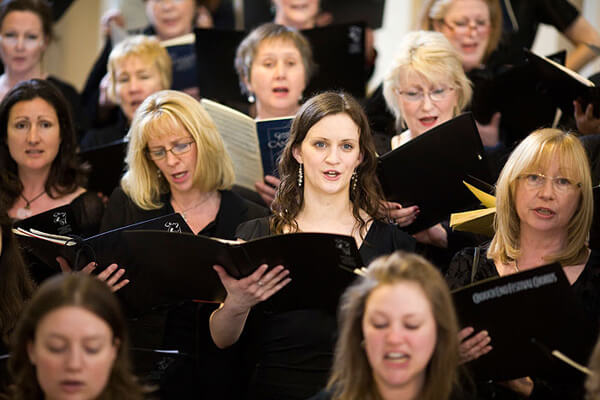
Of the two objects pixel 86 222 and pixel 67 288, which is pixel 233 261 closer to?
pixel 67 288

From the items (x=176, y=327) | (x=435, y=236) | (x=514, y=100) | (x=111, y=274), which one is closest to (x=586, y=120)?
(x=514, y=100)

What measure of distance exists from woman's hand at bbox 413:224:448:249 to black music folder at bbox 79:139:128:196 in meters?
1.37

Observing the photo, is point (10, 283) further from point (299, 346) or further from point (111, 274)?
point (299, 346)

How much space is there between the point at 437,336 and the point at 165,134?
1.57 meters

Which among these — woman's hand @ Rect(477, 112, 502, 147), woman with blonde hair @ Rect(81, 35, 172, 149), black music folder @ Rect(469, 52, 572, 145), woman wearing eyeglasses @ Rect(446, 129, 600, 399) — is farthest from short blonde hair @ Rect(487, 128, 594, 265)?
woman with blonde hair @ Rect(81, 35, 172, 149)

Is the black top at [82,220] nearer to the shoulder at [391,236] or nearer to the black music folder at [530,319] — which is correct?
the shoulder at [391,236]

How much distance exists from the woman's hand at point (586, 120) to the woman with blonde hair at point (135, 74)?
6.46 ft

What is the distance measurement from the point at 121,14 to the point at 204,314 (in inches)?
104

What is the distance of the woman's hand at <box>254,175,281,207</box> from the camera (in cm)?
379

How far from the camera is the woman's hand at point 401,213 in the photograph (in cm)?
340

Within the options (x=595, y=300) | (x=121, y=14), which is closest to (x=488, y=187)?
(x=595, y=300)

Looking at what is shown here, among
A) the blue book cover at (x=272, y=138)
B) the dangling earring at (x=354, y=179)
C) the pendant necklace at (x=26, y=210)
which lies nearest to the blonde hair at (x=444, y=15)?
the blue book cover at (x=272, y=138)

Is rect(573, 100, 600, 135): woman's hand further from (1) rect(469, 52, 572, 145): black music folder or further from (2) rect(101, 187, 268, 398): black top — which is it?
(2) rect(101, 187, 268, 398): black top

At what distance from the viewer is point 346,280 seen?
2873 millimetres
